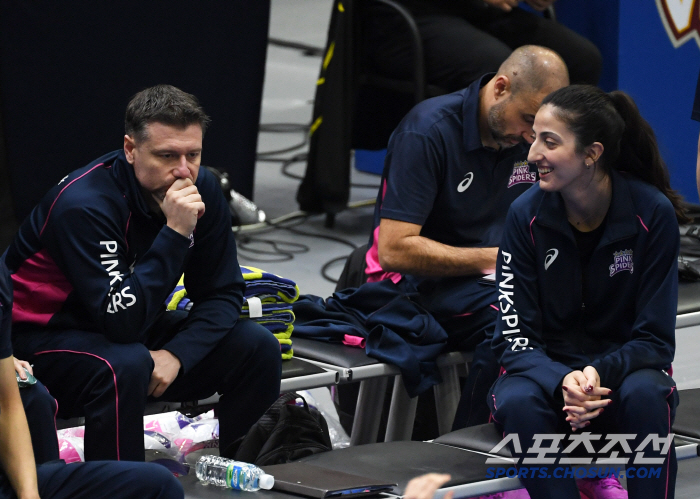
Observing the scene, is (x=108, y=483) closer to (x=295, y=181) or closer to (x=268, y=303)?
(x=268, y=303)

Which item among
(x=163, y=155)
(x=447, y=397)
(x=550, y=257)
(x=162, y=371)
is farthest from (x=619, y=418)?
(x=163, y=155)

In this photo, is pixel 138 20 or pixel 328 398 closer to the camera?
pixel 328 398

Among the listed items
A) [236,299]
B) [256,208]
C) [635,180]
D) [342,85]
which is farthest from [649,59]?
[236,299]

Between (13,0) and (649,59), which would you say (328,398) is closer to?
(13,0)

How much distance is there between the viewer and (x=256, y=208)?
5746 mm

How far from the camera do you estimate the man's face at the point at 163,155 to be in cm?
276

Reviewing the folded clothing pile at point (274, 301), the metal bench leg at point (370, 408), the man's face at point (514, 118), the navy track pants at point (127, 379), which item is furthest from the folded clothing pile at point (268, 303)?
the man's face at point (514, 118)

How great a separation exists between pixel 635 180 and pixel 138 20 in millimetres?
2908

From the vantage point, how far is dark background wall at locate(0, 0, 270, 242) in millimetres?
4855

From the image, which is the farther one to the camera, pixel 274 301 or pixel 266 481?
pixel 274 301

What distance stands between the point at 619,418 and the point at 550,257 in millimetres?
439

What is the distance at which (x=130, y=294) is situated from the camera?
2693mm

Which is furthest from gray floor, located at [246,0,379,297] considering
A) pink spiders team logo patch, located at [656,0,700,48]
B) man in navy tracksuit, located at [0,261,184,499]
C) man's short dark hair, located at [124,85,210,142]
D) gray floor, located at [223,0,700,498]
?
man in navy tracksuit, located at [0,261,184,499]

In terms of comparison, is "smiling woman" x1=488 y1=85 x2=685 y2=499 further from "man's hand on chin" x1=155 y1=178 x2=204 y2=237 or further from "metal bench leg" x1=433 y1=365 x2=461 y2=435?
"man's hand on chin" x1=155 y1=178 x2=204 y2=237
